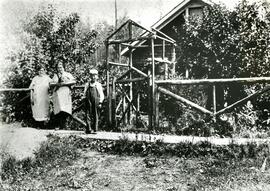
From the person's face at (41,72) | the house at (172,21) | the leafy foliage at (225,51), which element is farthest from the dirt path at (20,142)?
the house at (172,21)

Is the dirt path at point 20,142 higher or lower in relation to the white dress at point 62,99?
lower

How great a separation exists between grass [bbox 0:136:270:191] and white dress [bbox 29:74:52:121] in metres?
2.92

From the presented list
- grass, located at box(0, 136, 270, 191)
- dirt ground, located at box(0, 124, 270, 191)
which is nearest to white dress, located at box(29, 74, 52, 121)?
grass, located at box(0, 136, 270, 191)

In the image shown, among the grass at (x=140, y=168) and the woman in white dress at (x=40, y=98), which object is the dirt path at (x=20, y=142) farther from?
the woman in white dress at (x=40, y=98)

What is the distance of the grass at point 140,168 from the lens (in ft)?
16.1

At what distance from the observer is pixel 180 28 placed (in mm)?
15258

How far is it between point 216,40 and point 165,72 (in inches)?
101

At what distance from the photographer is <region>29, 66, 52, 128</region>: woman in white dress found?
31.3 ft

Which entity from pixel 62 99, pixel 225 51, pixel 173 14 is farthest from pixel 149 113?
pixel 173 14

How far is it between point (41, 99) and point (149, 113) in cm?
329

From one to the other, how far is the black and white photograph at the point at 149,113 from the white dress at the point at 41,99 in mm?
28

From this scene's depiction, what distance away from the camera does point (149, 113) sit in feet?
27.1

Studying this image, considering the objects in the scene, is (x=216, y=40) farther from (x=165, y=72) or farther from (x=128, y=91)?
(x=128, y=91)

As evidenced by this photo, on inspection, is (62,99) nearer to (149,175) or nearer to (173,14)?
(149,175)
